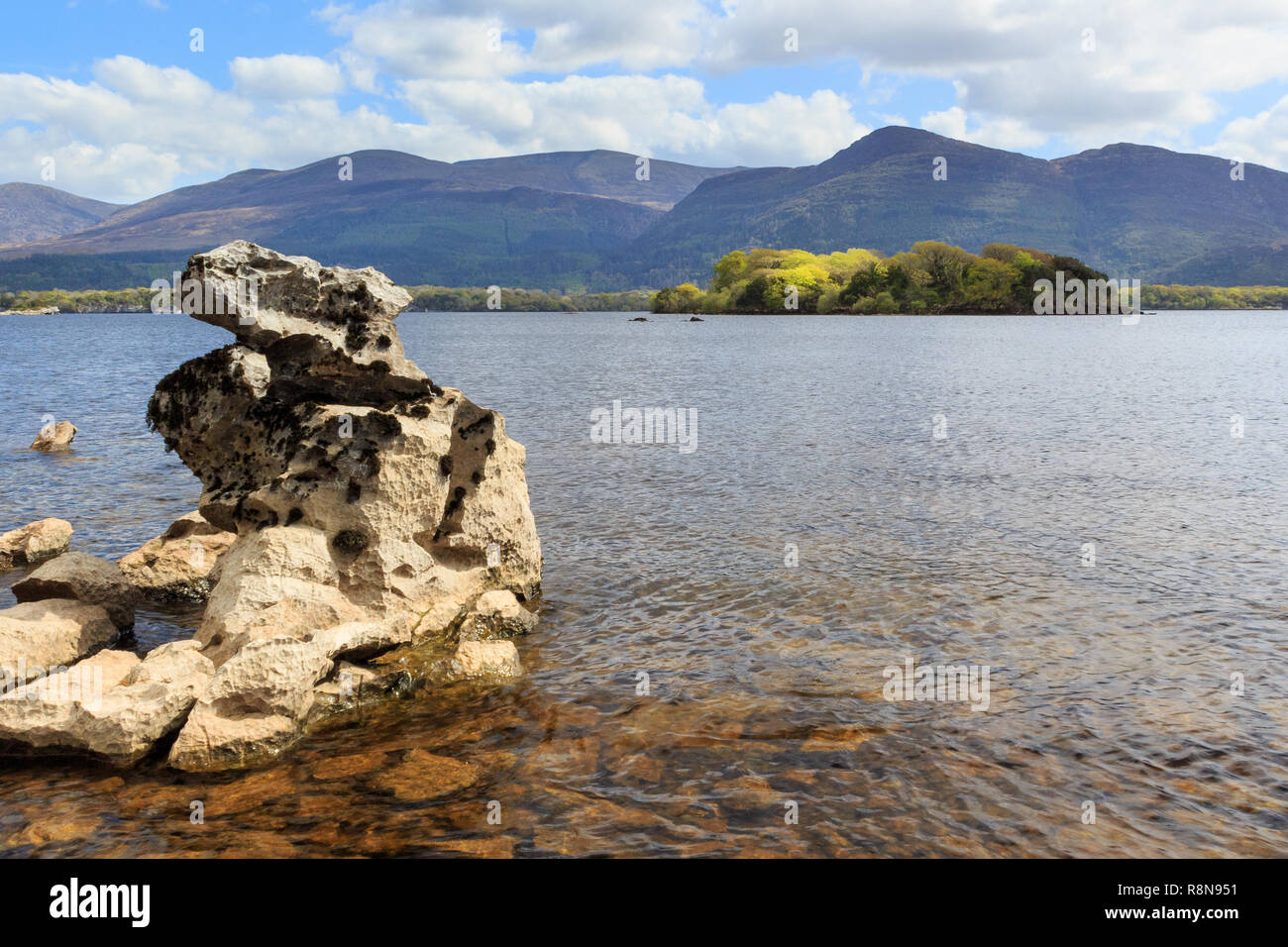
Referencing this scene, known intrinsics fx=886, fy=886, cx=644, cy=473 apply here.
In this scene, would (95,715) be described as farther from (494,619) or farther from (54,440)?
(54,440)

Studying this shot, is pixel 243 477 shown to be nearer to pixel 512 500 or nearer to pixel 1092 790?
pixel 512 500

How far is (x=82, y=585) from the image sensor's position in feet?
46.3

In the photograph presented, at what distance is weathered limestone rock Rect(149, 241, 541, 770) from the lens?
41.4ft

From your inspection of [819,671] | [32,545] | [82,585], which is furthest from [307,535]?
[32,545]

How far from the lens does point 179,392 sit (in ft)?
45.7

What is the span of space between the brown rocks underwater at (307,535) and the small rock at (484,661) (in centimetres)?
3

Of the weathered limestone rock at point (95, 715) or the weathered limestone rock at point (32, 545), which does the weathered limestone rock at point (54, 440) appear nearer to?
the weathered limestone rock at point (32, 545)

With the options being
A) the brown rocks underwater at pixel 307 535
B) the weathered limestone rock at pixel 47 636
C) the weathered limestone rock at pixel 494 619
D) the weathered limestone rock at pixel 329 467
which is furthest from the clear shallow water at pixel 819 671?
the weathered limestone rock at pixel 329 467

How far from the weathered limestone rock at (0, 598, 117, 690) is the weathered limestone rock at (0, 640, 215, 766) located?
6.07 ft

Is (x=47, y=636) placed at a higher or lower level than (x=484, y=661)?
higher

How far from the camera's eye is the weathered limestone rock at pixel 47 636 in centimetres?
1198

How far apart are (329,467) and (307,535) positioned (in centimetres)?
107
